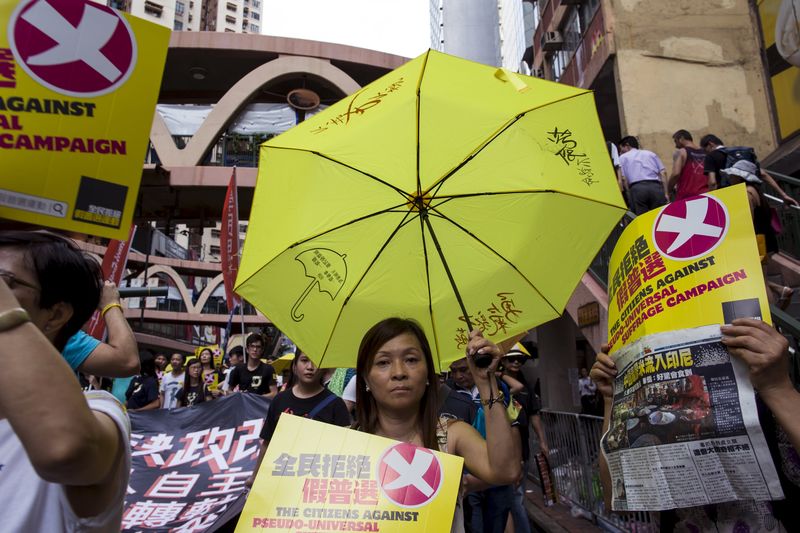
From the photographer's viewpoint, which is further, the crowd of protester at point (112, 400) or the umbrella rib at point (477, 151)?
the umbrella rib at point (477, 151)

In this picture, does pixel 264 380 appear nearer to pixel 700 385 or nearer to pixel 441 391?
pixel 441 391

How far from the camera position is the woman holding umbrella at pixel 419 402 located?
2096 mm

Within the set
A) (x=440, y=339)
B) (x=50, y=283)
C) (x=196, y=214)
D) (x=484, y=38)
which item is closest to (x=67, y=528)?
(x=50, y=283)

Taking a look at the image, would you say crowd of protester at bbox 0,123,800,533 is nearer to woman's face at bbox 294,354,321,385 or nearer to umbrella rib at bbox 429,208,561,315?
woman's face at bbox 294,354,321,385

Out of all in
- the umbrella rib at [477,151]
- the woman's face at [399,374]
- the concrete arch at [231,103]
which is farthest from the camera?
the concrete arch at [231,103]

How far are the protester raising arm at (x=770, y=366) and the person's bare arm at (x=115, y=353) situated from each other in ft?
7.28

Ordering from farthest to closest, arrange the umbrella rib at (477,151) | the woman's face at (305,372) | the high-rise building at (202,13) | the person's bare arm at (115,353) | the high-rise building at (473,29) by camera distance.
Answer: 1. the high-rise building at (473,29)
2. the high-rise building at (202,13)
3. the woman's face at (305,372)
4. the umbrella rib at (477,151)
5. the person's bare arm at (115,353)

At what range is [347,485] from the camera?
6.10ft

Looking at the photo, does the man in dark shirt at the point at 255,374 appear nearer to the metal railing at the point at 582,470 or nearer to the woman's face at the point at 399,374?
the metal railing at the point at 582,470

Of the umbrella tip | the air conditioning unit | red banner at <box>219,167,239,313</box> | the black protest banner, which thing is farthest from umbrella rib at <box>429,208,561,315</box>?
the air conditioning unit

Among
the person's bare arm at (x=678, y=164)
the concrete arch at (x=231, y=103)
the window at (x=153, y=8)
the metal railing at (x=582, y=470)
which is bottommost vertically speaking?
the metal railing at (x=582, y=470)

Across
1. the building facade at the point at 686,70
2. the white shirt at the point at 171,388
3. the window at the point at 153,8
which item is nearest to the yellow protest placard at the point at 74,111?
the white shirt at the point at 171,388

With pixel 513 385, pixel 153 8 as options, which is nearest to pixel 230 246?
pixel 513 385

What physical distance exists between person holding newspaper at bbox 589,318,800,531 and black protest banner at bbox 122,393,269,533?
4.28 metres
